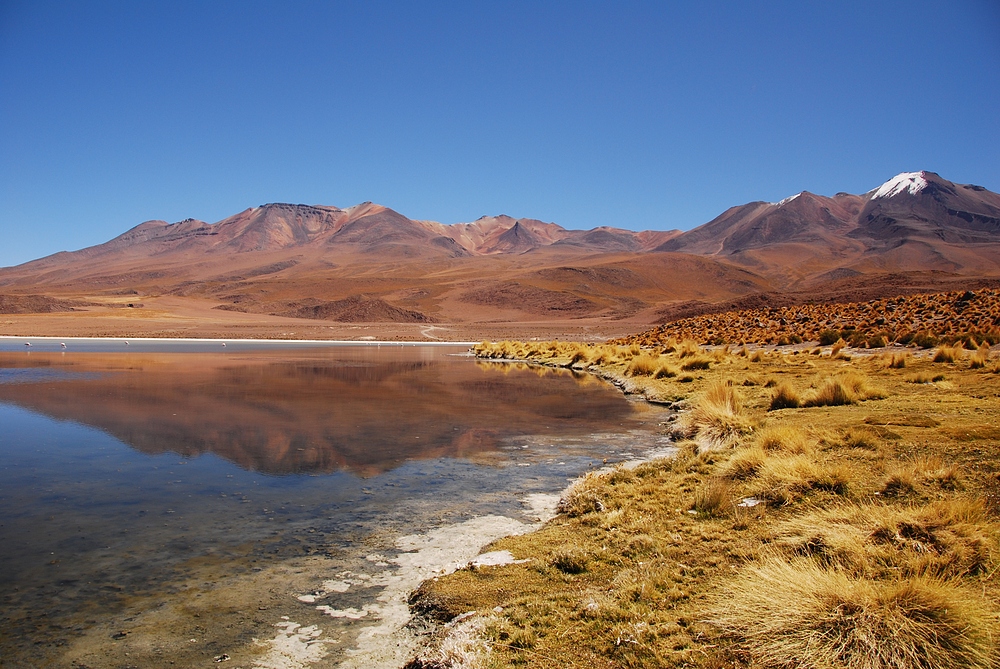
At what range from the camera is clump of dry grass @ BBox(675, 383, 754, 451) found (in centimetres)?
1023

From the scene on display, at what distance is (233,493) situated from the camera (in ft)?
28.6

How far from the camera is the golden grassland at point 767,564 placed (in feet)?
11.9

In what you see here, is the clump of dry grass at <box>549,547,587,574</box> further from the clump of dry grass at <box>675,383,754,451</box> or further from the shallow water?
the clump of dry grass at <box>675,383,754,451</box>

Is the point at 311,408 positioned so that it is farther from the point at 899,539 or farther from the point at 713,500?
the point at 899,539

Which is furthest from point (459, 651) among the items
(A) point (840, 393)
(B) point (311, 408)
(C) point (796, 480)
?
(B) point (311, 408)

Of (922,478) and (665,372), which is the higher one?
(922,478)

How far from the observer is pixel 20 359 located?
101 feet

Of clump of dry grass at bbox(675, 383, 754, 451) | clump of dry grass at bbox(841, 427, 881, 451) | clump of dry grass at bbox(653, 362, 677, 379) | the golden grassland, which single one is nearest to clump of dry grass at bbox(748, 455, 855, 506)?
the golden grassland

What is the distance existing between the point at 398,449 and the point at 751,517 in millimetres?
6900

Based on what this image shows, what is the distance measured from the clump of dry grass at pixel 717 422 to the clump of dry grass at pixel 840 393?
1340 mm

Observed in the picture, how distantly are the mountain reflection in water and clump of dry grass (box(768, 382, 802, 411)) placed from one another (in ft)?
12.0

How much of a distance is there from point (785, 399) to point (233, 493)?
33.3 feet

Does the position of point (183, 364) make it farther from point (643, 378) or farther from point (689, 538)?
point (689, 538)

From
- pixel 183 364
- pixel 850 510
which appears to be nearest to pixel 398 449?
pixel 850 510
